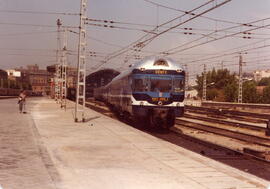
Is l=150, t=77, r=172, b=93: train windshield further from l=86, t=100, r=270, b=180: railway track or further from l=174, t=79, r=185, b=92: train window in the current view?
l=86, t=100, r=270, b=180: railway track

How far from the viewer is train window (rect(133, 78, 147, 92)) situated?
632 inches

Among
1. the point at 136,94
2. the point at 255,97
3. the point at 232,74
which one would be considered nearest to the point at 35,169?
the point at 136,94

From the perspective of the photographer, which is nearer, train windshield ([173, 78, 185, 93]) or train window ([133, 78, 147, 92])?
train window ([133, 78, 147, 92])

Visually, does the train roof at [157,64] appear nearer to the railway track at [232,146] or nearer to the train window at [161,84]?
the train window at [161,84]

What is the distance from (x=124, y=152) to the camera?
8977 millimetres

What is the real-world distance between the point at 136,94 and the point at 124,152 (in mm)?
7280

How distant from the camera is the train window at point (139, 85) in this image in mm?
16062

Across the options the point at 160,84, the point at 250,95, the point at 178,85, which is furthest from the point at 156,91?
the point at 250,95

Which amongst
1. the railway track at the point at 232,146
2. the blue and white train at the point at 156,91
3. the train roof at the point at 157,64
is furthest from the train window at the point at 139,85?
the railway track at the point at 232,146

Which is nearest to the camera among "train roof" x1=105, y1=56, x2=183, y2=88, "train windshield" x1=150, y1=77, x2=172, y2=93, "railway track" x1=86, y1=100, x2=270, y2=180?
"railway track" x1=86, y1=100, x2=270, y2=180

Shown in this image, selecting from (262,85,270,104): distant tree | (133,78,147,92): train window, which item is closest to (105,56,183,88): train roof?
(133,78,147,92): train window

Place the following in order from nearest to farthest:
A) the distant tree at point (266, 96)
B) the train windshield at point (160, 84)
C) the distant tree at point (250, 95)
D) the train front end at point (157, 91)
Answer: the train front end at point (157, 91), the train windshield at point (160, 84), the distant tree at point (266, 96), the distant tree at point (250, 95)

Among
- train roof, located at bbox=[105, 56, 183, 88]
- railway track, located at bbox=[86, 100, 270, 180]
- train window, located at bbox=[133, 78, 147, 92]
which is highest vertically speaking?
train roof, located at bbox=[105, 56, 183, 88]

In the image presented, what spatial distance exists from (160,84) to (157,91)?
0.37 meters
